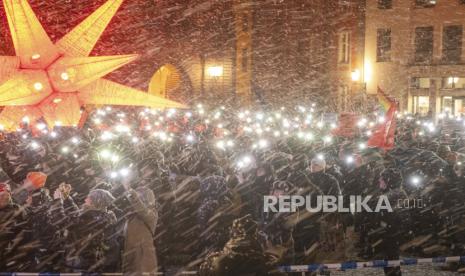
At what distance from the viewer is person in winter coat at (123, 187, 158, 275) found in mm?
5121

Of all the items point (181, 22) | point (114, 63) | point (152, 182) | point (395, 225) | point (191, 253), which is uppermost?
point (181, 22)

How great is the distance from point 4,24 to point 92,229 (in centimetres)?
2472

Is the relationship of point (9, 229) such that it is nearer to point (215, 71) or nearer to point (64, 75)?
point (64, 75)

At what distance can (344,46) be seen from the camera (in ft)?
115

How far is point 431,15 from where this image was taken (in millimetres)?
34219

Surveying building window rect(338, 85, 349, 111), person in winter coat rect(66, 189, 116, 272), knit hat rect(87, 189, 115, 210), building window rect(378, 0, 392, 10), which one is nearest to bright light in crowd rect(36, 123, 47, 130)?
person in winter coat rect(66, 189, 116, 272)

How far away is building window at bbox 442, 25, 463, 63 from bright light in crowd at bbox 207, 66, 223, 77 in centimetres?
1402

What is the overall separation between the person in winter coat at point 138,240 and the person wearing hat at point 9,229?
1937 mm

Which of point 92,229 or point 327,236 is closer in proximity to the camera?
point 92,229

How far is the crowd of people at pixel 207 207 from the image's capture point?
6.18 m

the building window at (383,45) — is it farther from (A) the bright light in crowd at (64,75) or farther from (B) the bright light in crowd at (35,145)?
(B) the bright light in crowd at (35,145)

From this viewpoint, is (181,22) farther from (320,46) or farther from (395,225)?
(395,225)

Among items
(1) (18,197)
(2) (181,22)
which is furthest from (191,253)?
(2) (181,22)

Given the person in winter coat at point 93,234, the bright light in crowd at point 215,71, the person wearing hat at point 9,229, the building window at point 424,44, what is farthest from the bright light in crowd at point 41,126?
the building window at point 424,44
